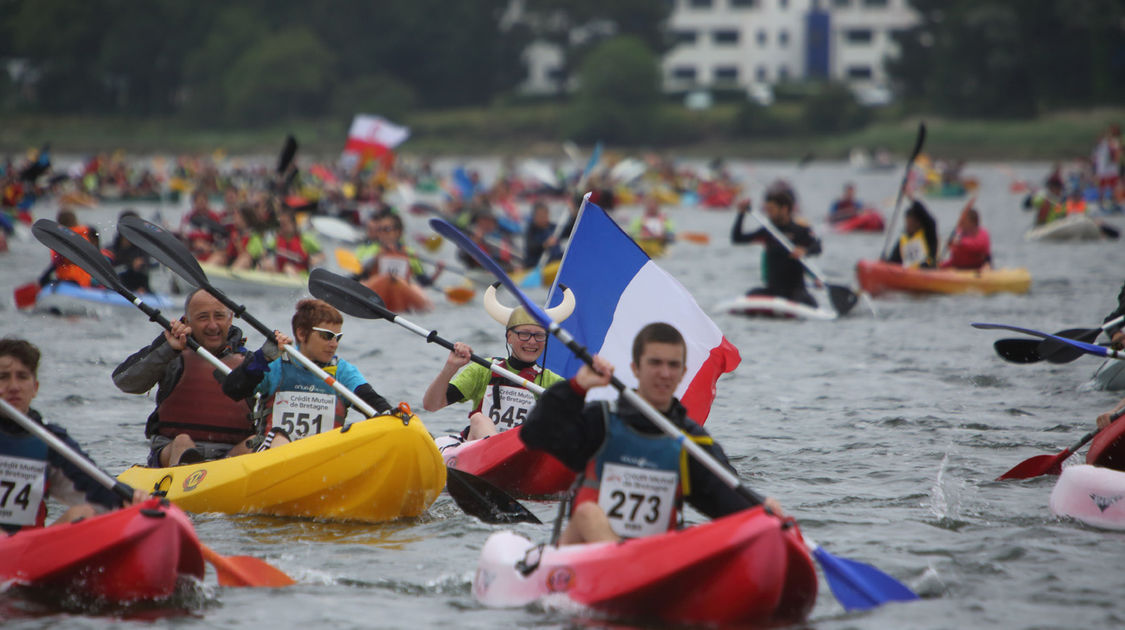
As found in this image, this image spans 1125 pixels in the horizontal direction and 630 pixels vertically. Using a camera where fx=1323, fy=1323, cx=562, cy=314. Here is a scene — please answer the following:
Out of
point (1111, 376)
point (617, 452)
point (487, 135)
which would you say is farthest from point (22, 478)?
point (487, 135)

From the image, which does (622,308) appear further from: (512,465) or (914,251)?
(914,251)

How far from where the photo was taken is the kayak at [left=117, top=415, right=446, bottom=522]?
7141 millimetres

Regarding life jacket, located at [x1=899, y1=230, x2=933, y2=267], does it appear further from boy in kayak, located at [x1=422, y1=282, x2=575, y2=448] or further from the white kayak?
boy in kayak, located at [x1=422, y1=282, x2=575, y2=448]

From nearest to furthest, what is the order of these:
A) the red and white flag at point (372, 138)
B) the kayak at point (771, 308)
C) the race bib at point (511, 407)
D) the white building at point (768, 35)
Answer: the race bib at point (511, 407) < the kayak at point (771, 308) < the red and white flag at point (372, 138) < the white building at point (768, 35)

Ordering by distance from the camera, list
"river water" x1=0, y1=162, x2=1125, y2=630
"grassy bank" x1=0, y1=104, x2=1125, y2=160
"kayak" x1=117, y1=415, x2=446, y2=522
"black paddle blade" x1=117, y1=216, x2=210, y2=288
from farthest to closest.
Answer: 1. "grassy bank" x1=0, y1=104, x2=1125, y2=160
2. "black paddle blade" x1=117, y1=216, x2=210, y2=288
3. "kayak" x1=117, y1=415, x2=446, y2=522
4. "river water" x1=0, y1=162, x2=1125, y2=630

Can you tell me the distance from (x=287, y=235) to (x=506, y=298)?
154 inches

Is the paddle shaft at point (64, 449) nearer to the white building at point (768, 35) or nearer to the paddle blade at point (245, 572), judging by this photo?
the paddle blade at point (245, 572)

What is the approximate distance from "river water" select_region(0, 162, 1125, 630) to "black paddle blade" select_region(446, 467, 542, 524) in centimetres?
12

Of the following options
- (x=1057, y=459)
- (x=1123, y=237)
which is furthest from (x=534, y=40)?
(x=1057, y=459)

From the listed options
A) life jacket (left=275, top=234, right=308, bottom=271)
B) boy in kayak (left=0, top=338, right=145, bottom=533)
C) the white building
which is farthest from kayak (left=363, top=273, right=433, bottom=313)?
the white building

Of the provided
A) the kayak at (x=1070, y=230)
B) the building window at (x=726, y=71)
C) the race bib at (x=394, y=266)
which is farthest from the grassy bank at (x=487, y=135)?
the race bib at (x=394, y=266)

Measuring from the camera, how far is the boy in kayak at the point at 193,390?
7559 millimetres

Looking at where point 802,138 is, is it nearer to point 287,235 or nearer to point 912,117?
point 912,117

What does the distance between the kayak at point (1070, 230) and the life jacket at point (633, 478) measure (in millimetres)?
25200
